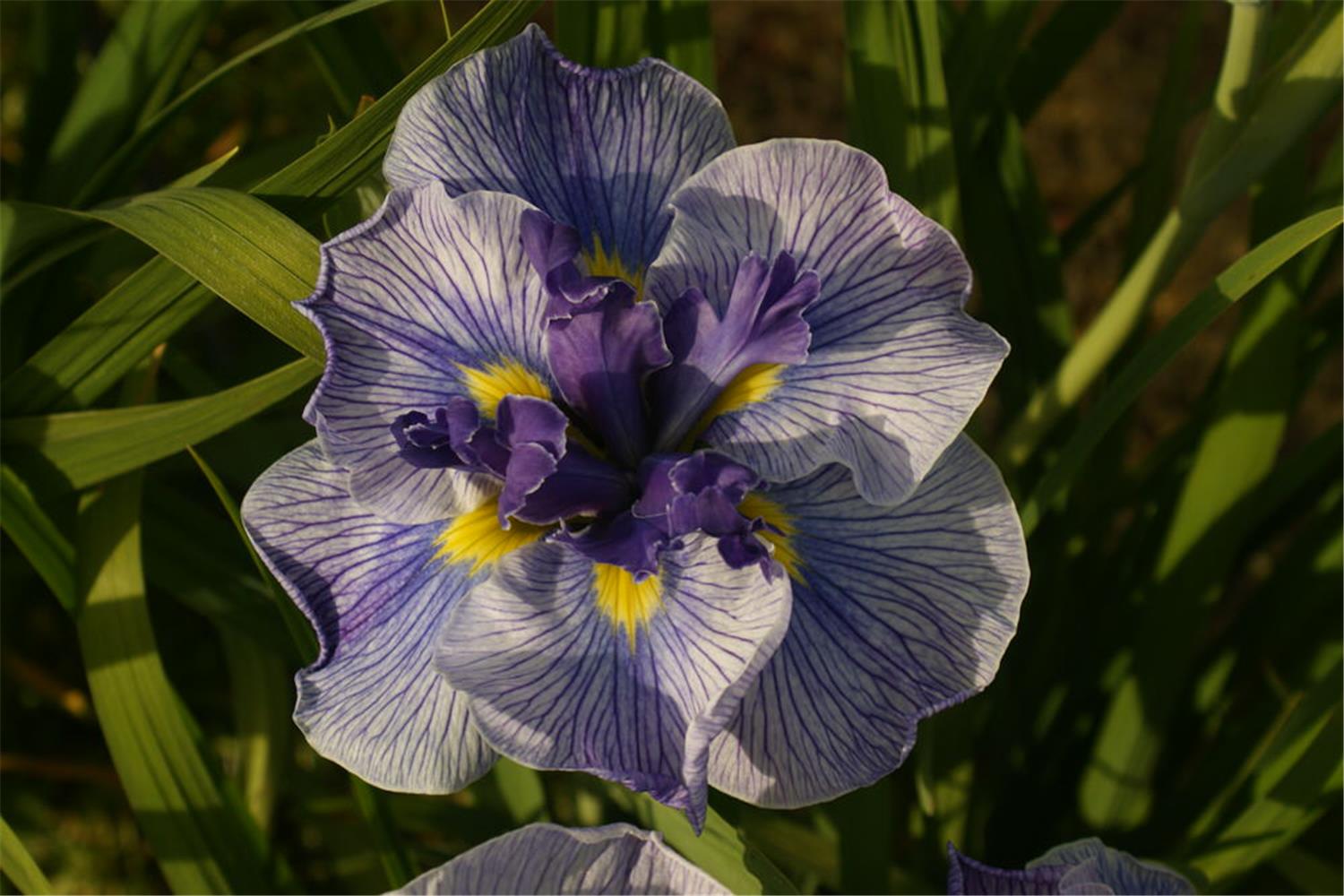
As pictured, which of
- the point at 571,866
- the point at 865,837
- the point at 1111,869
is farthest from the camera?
the point at 865,837

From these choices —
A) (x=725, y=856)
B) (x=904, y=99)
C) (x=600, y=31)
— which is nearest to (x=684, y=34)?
(x=600, y=31)

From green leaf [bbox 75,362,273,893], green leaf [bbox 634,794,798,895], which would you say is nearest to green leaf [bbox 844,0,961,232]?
green leaf [bbox 634,794,798,895]

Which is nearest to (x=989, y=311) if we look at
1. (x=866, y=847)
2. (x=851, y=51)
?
(x=851, y=51)

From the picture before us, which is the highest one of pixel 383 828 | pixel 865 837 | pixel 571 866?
pixel 571 866

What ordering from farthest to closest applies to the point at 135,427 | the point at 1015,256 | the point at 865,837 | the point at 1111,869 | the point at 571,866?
the point at 1015,256
the point at 865,837
the point at 135,427
the point at 1111,869
the point at 571,866

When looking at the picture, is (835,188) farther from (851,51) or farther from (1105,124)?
(1105,124)

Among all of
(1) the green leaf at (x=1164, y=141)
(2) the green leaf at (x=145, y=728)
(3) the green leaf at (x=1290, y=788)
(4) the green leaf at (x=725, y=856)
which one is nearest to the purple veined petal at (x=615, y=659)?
(4) the green leaf at (x=725, y=856)

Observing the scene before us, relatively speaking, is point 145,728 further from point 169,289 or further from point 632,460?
point 632,460

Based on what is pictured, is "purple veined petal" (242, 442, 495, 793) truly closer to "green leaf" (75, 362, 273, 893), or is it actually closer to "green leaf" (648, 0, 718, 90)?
"green leaf" (75, 362, 273, 893)
